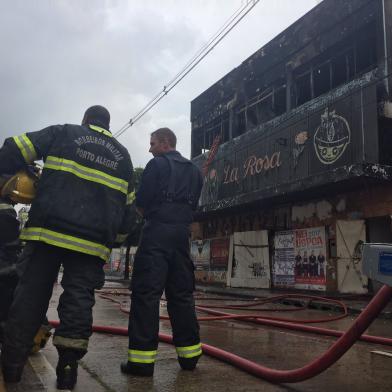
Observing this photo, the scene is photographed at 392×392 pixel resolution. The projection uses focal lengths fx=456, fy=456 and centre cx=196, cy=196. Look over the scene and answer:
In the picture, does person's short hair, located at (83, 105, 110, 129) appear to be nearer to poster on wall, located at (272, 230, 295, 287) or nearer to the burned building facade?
the burned building facade

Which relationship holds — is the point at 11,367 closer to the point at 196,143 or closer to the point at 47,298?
the point at 47,298

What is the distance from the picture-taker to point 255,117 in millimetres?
18625

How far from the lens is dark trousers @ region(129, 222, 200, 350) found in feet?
9.90

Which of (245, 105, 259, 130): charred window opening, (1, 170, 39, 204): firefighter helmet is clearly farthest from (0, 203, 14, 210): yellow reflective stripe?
(245, 105, 259, 130): charred window opening

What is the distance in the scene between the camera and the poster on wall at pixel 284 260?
14.5m

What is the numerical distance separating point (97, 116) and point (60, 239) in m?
0.94

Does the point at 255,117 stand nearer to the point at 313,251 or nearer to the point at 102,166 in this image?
the point at 313,251

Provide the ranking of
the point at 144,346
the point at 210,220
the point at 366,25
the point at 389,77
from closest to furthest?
the point at 144,346
the point at 389,77
the point at 366,25
the point at 210,220

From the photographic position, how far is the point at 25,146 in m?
2.79

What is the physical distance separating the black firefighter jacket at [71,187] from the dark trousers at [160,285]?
0.91ft

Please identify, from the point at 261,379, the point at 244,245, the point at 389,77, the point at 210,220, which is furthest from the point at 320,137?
the point at 261,379

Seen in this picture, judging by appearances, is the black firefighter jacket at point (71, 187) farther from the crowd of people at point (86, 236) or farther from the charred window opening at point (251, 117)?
the charred window opening at point (251, 117)

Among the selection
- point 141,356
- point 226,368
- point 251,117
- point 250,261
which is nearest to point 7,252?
point 141,356

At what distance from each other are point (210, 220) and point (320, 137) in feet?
25.4
